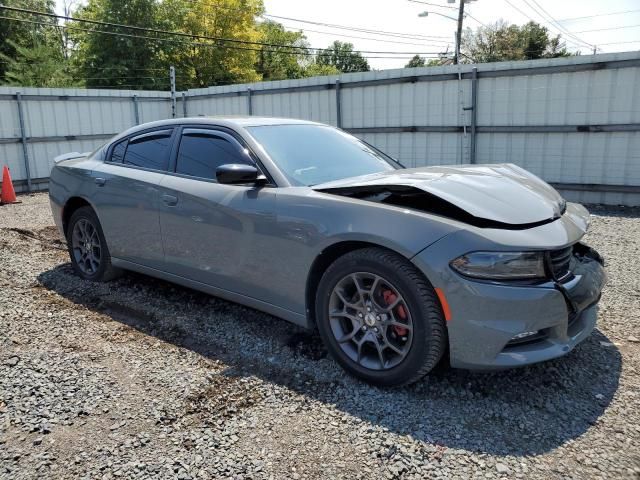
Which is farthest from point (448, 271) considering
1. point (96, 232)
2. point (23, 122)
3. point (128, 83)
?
point (128, 83)

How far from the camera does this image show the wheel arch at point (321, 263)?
2.95 meters

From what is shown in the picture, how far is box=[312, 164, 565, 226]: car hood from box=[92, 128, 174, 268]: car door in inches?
63.5

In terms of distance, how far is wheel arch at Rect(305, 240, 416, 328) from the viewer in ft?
9.69

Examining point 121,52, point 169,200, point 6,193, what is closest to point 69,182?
point 169,200

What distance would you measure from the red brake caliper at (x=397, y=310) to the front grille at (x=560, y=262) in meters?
0.80

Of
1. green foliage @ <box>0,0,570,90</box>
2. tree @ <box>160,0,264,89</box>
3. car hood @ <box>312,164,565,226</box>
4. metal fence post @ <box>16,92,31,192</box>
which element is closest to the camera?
car hood @ <box>312,164,565,226</box>

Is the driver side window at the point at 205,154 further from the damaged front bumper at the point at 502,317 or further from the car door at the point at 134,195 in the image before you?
the damaged front bumper at the point at 502,317

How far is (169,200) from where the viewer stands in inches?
155

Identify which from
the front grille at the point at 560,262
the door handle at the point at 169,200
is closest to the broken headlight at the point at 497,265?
the front grille at the point at 560,262

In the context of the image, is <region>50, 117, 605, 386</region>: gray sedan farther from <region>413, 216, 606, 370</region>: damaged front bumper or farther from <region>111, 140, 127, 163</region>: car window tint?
<region>111, 140, 127, 163</region>: car window tint

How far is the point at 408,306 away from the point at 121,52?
31.6m

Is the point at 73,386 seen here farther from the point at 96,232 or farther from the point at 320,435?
the point at 96,232

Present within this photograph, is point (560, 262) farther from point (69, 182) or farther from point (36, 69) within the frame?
point (36, 69)

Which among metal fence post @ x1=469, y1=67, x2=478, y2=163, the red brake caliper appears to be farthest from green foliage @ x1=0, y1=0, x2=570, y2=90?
the red brake caliper
